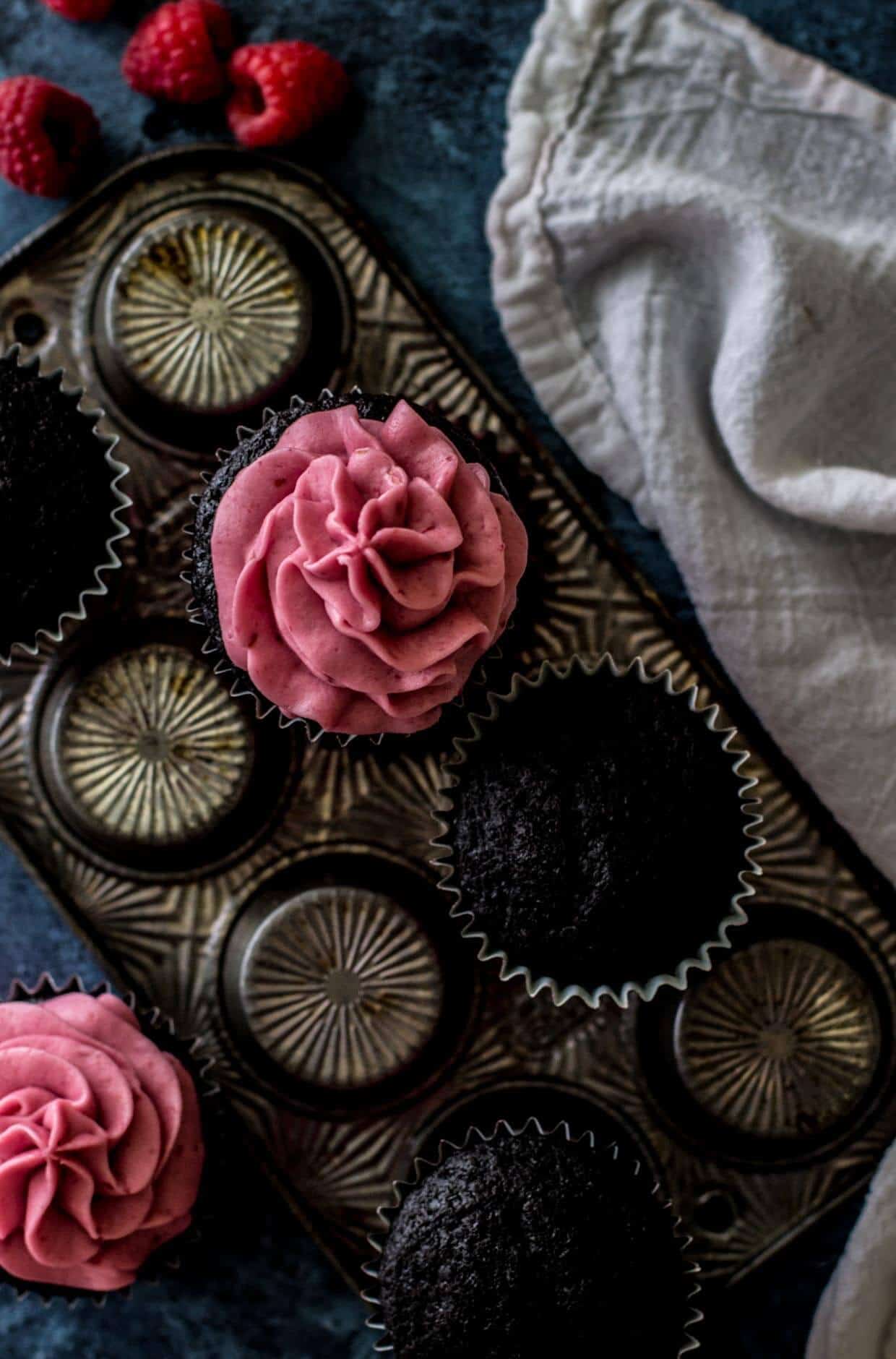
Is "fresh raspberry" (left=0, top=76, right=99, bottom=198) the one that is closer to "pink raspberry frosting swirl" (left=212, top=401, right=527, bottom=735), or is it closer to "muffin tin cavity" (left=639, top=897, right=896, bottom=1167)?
"pink raspberry frosting swirl" (left=212, top=401, right=527, bottom=735)

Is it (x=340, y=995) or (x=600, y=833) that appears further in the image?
(x=340, y=995)

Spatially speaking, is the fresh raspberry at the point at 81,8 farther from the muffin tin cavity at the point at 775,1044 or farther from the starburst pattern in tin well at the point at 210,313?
the muffin tin cavity at the point at 775,1044

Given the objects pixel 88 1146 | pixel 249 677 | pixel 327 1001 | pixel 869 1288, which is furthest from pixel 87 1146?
pixel 869 1288

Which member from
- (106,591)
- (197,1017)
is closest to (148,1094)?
(197,1017)

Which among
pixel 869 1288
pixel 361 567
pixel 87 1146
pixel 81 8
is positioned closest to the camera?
pixel 361 567

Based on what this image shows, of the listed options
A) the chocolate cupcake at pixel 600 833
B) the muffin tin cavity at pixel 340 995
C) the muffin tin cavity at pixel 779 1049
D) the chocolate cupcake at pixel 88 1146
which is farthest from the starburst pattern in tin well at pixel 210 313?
the muffin tin cavity at pixel 779 1049

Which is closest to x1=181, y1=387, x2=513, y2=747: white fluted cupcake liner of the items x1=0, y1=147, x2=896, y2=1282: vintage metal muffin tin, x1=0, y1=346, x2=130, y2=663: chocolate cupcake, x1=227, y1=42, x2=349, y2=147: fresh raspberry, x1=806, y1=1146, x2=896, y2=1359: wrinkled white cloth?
x1=0, y1=147, x2=896, y2=1282: vintage metal muffin tin

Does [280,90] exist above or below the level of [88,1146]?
above

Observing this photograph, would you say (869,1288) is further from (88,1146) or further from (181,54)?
(181,54)
